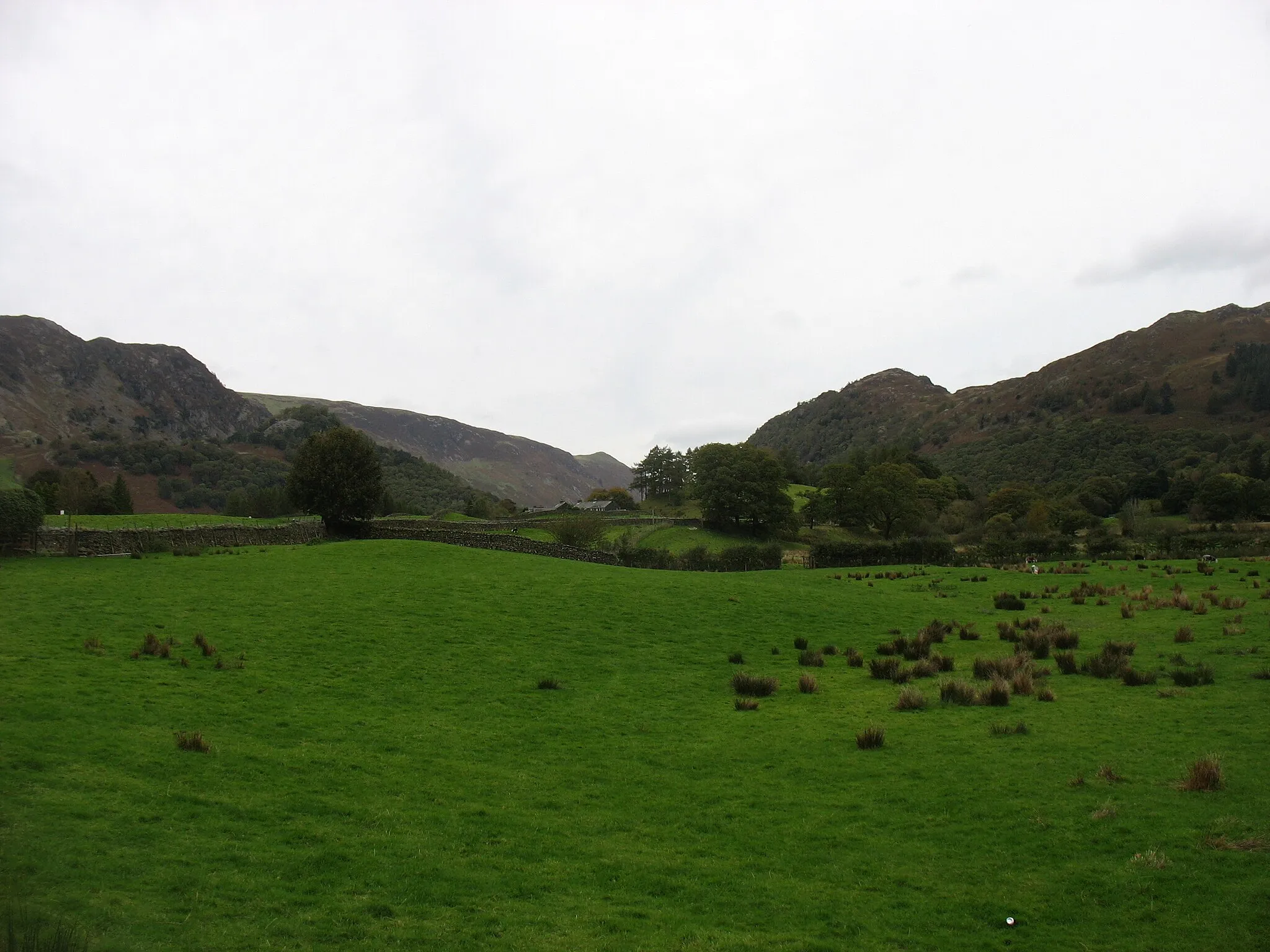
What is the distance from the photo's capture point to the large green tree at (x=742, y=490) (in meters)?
85.8

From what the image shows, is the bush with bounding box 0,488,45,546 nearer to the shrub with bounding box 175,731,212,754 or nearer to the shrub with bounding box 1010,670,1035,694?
the shrub with bounding box 175,731,212,754

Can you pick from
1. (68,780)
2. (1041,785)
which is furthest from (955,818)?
(68,780)

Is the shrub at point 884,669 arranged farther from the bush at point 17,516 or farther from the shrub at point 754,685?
the bush at point 17,516

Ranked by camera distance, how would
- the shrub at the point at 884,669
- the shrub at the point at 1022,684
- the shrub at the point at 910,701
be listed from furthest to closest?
the shrub at the point at 884,669 → the shrub at the point at 1022,684 → the shrub at the point at 910,701

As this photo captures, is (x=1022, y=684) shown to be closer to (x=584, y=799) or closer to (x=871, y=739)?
(x=871, y=739)

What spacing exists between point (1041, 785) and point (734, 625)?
1698cm

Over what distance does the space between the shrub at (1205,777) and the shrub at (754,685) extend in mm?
9865

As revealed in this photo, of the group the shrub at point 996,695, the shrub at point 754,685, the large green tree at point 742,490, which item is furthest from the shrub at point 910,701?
the large green tree at point 742,490

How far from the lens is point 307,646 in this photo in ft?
69.9

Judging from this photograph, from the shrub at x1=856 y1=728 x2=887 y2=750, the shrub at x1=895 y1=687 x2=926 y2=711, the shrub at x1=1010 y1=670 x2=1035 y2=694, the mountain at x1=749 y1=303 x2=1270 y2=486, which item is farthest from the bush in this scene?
the mountain at x1=749 y1=303 x2=1270 y2=486

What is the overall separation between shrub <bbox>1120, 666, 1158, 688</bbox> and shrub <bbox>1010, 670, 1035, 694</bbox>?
6.70 ft

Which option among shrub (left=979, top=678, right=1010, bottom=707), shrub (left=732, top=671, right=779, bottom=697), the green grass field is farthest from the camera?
shrub (left=732, top=671, right=779, bottom=697)

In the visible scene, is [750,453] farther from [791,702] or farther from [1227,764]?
[1227,764]

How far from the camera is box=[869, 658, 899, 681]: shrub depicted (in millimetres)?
20766
